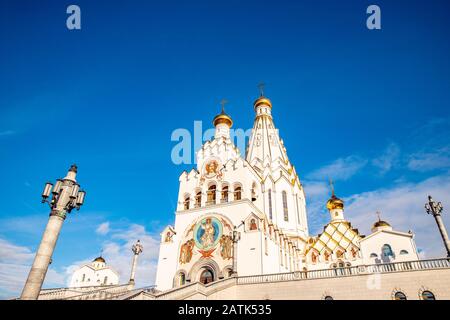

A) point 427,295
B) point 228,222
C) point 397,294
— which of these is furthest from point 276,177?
point 427,295

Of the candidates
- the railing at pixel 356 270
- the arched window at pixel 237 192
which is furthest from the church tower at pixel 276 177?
the railing at pixel 356 270

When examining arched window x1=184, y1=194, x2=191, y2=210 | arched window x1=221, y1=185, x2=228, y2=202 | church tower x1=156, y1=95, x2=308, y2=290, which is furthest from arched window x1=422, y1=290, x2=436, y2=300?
arched window x1=184, y1=194, x2=191, y2=210

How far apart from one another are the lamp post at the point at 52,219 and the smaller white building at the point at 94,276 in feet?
161

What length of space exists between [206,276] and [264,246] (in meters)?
5.38

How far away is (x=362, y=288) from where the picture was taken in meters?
16.5

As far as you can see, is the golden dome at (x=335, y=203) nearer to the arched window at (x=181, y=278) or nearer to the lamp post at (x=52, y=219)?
the arched window at (x=181, y=278)

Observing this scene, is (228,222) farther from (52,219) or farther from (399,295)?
(52,219)

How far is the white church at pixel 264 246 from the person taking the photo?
16.1 meters

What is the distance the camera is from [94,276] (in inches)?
2037

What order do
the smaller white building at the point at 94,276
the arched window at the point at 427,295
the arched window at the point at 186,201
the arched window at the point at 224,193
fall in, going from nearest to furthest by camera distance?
1. the arched window at the point at 427,295
2. the arched window at the point at 224,193
3. the arched window at the point at 186,201
4. the smaller white building at the point at 94,276

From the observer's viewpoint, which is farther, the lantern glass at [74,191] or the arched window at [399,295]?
the arched window at [399,295]
